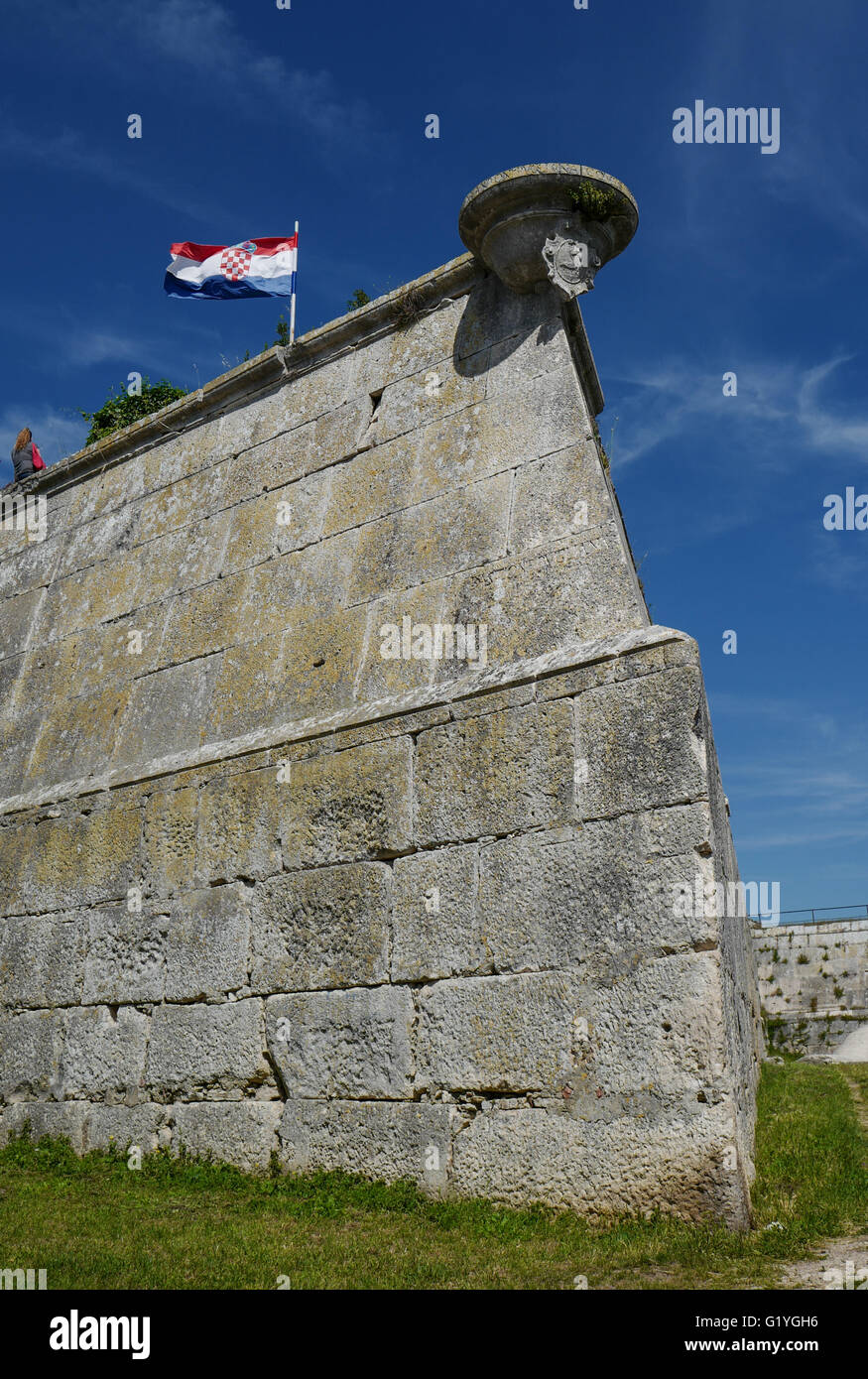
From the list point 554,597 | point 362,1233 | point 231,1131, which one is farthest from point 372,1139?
point 554,597

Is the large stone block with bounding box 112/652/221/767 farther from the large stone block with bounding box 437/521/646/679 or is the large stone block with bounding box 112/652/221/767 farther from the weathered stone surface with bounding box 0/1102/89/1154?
the weathered stone surface with bounding box 0/1102/89/1154

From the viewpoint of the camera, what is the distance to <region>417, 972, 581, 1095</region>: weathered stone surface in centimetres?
476

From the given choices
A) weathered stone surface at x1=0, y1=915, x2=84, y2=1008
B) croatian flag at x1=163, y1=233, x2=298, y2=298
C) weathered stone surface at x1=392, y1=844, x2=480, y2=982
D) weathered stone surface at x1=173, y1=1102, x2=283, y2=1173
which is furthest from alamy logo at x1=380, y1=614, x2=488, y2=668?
croatian flag at x1=163, y1=233, x2=298, y2=298

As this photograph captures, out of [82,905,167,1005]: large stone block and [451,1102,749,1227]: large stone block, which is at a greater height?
[82,905,167,1005]: large stone block

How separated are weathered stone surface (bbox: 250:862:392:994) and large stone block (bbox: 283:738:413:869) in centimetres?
11

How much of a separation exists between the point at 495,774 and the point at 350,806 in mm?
982

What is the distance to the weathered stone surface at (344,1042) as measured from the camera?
5227mm

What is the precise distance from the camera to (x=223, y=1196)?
528 centimetres

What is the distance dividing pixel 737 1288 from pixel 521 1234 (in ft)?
3.54

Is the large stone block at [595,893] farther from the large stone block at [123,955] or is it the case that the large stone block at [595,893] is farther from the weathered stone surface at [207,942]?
the large stone block at [123,955]

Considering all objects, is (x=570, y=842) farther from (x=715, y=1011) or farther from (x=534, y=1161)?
(x=534, y=1161)

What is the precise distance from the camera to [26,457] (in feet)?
34.0

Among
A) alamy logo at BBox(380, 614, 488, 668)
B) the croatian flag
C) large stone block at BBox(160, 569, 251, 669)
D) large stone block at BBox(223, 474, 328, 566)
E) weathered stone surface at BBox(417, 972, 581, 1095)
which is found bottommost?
weathered stone surface at BBox(417, 972, 581, 1095)

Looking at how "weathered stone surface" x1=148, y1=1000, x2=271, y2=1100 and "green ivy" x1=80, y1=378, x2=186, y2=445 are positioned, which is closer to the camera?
"weathered stone surface" x1=148, y1=1000, x2=271, y2=1100
